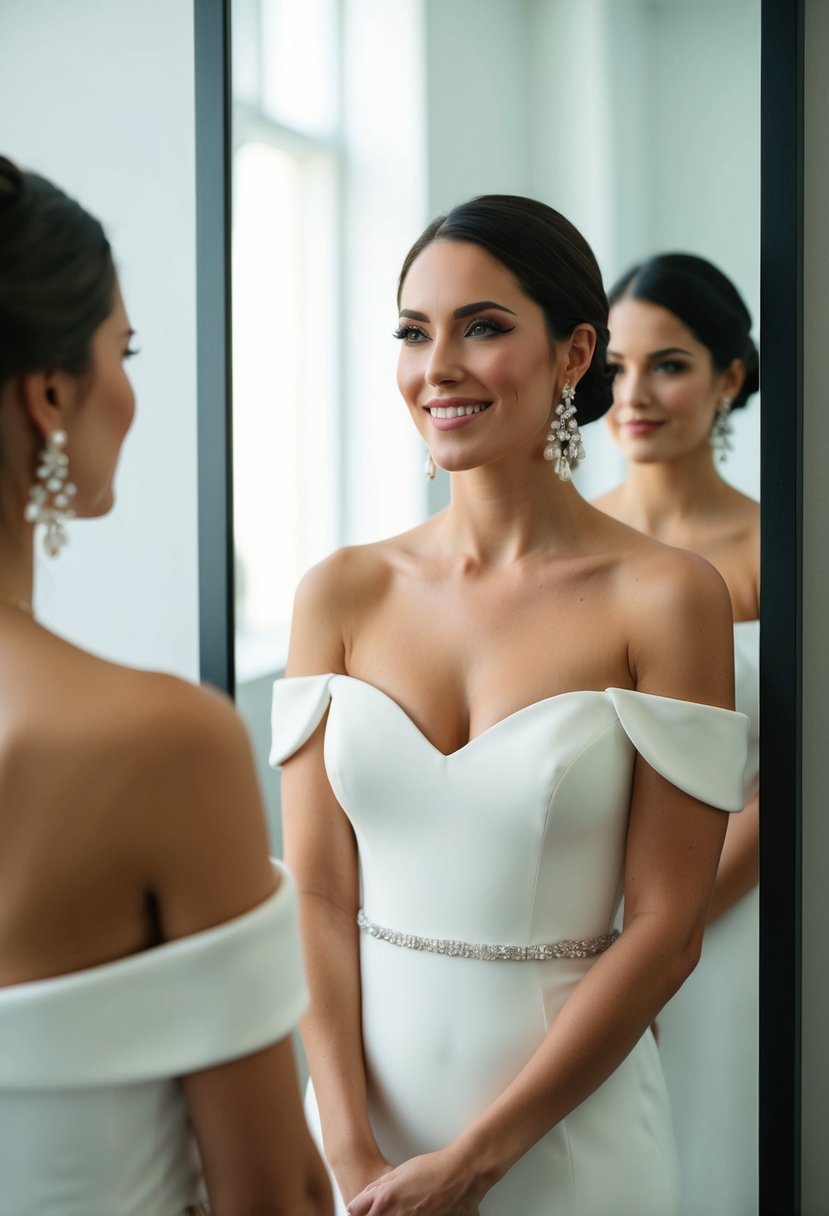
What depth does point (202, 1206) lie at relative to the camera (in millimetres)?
837

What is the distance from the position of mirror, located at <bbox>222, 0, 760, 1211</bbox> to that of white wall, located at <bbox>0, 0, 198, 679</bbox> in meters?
0.20

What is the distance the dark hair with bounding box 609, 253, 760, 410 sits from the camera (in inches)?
47.7

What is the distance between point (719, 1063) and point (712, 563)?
528 mm

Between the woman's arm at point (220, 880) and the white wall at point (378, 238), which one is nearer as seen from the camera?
the woman's arm at point (220, 880)

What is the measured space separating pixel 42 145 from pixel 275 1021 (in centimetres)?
144

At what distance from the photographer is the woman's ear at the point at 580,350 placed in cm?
123

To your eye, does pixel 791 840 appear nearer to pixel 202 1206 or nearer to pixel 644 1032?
pixel 644 1032

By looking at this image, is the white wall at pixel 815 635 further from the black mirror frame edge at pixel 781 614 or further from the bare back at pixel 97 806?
the bare back at pixel 97 806

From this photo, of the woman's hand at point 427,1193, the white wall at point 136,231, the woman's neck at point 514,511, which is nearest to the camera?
the woman's hand at point 427,1193

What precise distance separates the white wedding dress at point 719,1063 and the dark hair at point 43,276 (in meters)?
0.76

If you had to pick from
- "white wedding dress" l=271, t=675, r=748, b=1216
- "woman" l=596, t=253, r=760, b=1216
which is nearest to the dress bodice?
"white wedding dress" l=271, t=675, r=748, b=1216

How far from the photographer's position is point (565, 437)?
1.24m

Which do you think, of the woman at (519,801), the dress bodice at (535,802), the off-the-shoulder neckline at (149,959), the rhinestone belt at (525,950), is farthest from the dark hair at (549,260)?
the off-the-shoulder neckline at (149,959)

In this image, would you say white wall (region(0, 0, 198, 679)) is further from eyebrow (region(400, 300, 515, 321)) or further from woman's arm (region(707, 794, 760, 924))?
woman's arm (region(707, 794, 760, 924))
